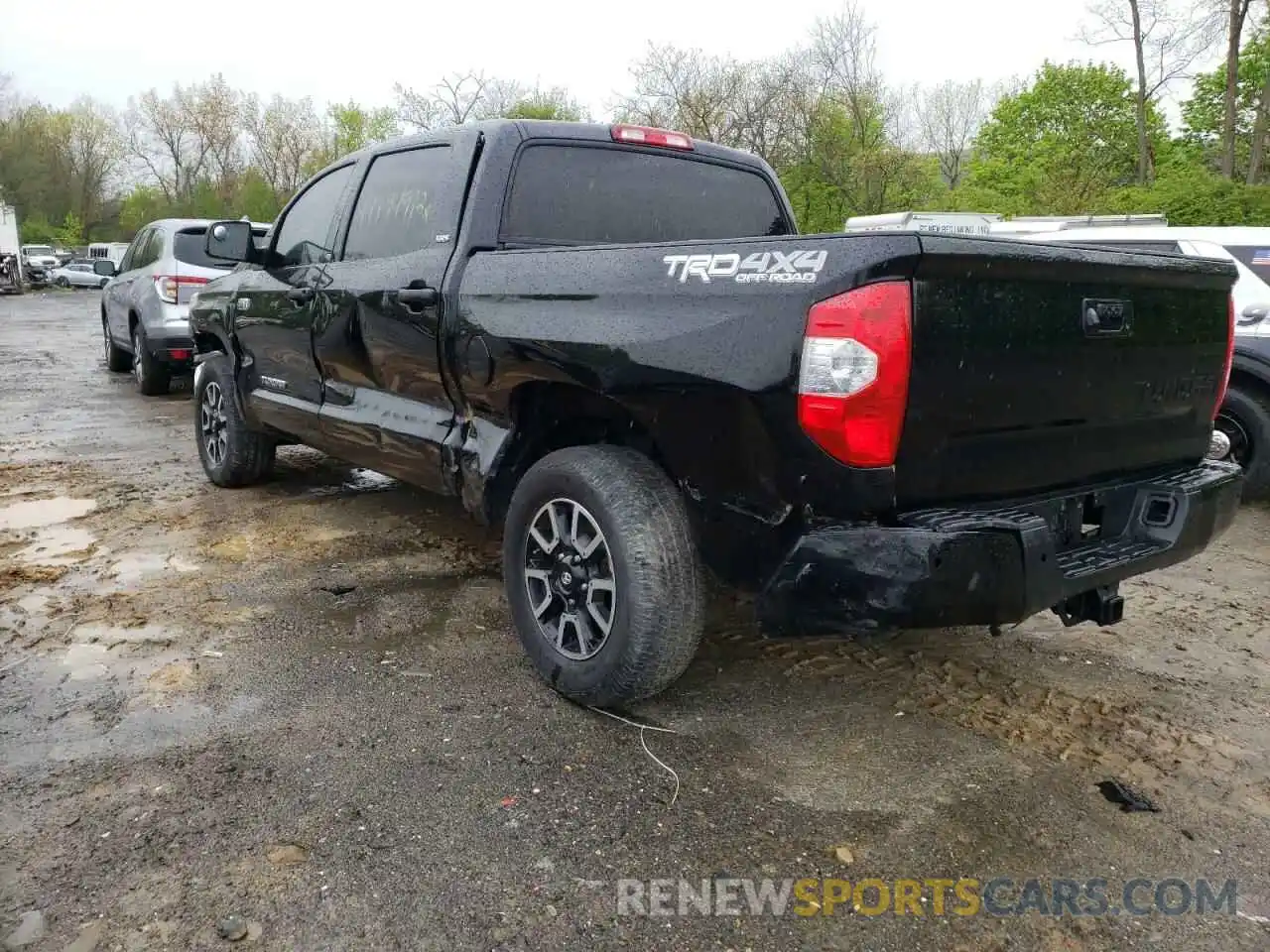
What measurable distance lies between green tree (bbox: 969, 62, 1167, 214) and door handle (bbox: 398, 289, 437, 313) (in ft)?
97.4

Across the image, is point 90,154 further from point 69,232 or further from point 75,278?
point 75,278

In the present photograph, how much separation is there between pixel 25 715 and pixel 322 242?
8.44 feet

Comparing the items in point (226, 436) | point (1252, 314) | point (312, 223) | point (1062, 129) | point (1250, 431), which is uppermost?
point (1062, 129)

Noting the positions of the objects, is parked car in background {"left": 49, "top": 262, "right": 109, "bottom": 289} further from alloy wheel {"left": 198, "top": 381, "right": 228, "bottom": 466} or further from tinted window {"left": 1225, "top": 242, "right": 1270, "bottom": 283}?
tinted window {"left": 1225, "top": 242, "right": 1270, "bottom": 283}

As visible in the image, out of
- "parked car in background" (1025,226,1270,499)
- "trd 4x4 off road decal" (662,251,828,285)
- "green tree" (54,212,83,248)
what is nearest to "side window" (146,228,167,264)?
"parked car in background" (1025,226,1270,499)

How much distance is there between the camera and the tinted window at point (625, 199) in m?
3.87

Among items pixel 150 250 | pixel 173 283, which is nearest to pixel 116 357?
pixel 150 250

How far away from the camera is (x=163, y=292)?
9.60 metres

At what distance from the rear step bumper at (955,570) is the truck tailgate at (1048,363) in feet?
0.38

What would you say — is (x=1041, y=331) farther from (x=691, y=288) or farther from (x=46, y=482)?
(x=46, y=482)

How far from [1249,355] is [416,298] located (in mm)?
5227

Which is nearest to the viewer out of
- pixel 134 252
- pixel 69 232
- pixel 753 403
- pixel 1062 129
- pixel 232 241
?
pixel 753 403

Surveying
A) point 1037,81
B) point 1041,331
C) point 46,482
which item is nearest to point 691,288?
point 1041,331

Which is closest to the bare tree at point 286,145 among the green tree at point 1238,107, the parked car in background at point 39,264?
the parked car in background at point 39,264
